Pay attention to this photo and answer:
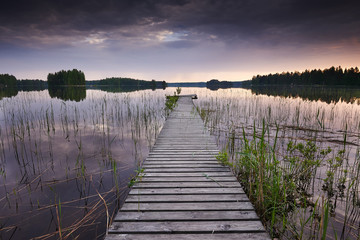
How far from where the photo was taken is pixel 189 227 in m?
1.97

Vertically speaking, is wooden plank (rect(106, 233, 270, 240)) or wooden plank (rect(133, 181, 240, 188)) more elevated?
wooden plank (rect(106, 233, 270, 240))

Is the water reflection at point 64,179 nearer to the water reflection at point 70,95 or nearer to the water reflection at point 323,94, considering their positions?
the water reflection at point 70,95

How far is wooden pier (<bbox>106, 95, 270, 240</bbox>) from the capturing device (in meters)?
1.92

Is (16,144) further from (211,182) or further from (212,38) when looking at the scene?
(212,38)

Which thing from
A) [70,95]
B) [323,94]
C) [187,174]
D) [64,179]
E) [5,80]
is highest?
[5,80]

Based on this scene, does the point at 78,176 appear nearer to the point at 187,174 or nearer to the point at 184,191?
the point at 187,174

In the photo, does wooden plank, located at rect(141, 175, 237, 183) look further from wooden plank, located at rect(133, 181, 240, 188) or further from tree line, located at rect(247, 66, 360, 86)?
tree line, located at rect(247, 66, 360, 86)

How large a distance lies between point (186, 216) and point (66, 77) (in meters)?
97.6

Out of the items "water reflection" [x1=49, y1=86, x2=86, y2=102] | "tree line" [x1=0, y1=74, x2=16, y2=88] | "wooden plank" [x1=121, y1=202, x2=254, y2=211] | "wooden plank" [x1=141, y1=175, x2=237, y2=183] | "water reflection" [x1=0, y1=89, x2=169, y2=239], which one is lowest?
"water reflection" [x1=0, y1=89, x2=169, y2=239]

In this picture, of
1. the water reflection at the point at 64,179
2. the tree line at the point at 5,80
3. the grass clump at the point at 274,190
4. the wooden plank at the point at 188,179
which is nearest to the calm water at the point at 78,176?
the water reflection at the point at 64,179

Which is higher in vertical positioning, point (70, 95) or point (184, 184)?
point (70, 95)

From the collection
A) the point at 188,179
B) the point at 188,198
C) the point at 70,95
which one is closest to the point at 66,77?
the point at 70,95

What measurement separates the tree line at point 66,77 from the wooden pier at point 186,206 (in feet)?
298

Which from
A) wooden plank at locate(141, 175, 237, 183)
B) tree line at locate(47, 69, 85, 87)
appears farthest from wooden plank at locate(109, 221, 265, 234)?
tree line at locate(47, 69, 85, 87)
